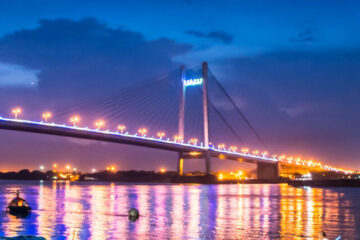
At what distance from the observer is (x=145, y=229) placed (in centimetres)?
1805

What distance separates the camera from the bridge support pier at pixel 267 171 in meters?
105

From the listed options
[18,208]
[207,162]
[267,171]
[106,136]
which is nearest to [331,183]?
[267,171]

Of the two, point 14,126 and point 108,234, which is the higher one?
point 14,126

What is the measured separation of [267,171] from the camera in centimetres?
10800

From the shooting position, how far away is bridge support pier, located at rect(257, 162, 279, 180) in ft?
345

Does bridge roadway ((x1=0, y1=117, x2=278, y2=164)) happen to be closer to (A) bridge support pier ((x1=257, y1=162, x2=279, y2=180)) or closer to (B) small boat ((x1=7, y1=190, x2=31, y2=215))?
(A) bridge support pier ((x1=257, y1=162, x2=279, y2=180))

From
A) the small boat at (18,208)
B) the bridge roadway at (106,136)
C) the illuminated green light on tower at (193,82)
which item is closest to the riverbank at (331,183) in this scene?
the bridge roadway at (106,136)

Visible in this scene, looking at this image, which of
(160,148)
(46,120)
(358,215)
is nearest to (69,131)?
(46,120)

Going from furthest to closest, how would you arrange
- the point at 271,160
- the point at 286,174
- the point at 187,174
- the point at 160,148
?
the point at 286,174 → the point at 271,160 → the point at 187,174 → the point at 160,148

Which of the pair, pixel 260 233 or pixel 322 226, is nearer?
pixel 260 233

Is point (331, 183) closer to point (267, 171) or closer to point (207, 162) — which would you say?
point (267, 171)

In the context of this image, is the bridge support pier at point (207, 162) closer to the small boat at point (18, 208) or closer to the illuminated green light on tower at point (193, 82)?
the illuminated green light on tower at point (193, 82)

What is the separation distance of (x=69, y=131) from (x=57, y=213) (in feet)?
132

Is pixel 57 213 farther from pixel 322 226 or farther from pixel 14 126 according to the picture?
pixel 14 126
